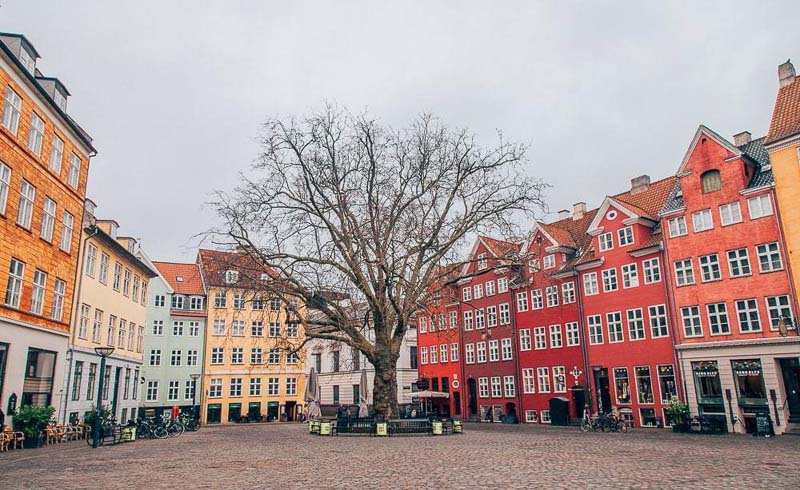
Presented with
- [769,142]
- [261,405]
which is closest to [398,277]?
[769,142]

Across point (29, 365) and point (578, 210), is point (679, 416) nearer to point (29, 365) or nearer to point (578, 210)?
point (578, 210)

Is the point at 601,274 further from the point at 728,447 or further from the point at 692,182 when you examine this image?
the point at 728,447

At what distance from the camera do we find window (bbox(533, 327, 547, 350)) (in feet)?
138

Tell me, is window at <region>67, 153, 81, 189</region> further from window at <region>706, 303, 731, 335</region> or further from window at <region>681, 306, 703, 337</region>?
window at <region>706, 303, 731, 335</region>

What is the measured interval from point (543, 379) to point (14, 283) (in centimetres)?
3283

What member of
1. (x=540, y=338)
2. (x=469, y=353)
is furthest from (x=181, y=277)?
(x=540, y=338)

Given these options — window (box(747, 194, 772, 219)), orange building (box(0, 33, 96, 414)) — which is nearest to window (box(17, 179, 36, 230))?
orange building (box(0, 33, 96, 414))

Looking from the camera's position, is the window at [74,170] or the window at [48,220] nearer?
the window at [48,220]

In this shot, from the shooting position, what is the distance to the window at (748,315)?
29.6 meters

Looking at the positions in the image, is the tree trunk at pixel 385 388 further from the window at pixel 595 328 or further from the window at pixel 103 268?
the window at pixel 103 268

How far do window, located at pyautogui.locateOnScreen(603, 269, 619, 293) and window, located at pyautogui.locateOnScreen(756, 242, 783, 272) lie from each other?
8.85 metres

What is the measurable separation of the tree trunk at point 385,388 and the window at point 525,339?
17.8 meters

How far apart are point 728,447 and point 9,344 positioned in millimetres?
27989

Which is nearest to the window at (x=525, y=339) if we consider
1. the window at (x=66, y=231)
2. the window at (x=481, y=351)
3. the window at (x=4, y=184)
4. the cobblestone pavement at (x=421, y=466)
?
the window at (x=481, y=351)
